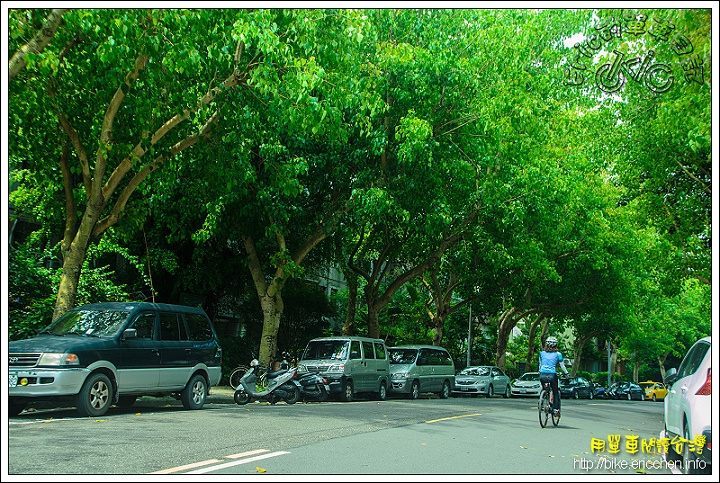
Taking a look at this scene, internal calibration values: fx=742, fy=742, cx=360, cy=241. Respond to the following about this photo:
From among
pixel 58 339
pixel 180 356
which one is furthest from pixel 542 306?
pixel 58 339

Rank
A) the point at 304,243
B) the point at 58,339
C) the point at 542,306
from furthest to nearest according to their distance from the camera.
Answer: the point at 542,306, the point at 304,243, the point at 58,339

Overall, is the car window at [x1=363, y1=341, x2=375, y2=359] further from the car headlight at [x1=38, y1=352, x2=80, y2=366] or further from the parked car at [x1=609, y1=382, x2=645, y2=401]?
the parked car at [x1=609, y1=382, x2=645, y2=401]

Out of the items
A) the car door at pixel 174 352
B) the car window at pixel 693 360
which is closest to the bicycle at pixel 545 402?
the car window at pixel 693 360

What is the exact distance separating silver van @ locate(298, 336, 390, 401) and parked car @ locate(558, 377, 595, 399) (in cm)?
1842

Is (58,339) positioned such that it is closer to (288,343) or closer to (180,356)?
(180,356)

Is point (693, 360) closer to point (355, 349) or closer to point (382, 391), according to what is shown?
point (355, 349)

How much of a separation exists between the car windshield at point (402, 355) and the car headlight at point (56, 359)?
48.3ft

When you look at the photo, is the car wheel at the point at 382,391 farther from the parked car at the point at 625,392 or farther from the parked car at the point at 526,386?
the parked car at the point at 625,392

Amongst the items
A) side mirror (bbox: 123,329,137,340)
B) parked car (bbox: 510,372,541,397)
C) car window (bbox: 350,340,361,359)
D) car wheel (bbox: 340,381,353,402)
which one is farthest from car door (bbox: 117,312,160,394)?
parked car (bbox: 510,372,541,397)

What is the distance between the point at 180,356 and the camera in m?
15.4

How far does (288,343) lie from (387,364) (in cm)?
941

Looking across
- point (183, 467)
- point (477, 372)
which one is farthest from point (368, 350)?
point (183, 467)

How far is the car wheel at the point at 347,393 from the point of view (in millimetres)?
21220

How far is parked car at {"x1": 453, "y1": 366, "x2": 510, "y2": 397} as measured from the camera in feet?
106
